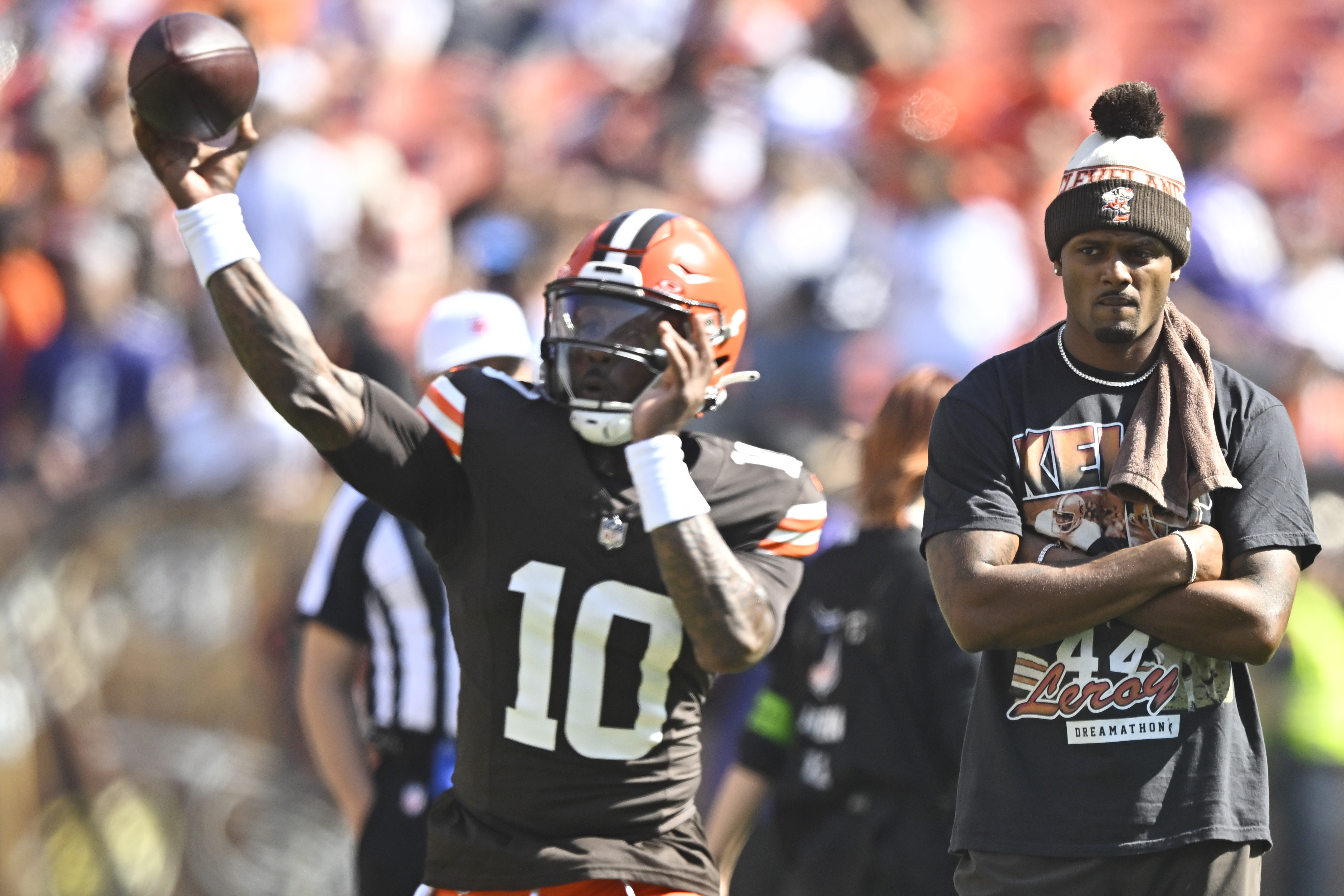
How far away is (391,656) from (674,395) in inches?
66.0

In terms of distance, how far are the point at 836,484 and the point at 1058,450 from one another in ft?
11.3

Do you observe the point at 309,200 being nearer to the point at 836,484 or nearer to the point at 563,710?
the point at 836,484

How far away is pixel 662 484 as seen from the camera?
8.21 ft

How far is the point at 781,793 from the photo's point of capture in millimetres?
3668

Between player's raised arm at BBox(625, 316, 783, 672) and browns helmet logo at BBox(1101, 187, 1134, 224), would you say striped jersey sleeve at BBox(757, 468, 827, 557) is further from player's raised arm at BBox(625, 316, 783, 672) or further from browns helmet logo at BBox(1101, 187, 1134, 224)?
browns helmet logo at BBox(1101, 187, 1134, 224)

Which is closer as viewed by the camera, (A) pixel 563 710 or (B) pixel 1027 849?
(B) pixel 1027 849

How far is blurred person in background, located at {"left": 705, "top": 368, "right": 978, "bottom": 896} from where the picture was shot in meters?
3.39

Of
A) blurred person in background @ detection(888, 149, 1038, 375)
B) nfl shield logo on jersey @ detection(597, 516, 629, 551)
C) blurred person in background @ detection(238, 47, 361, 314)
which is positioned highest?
blurred person in background @ detection(238, 47, 361, 314)

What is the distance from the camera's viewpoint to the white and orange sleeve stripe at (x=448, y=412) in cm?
268

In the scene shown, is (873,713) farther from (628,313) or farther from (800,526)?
(628,313)

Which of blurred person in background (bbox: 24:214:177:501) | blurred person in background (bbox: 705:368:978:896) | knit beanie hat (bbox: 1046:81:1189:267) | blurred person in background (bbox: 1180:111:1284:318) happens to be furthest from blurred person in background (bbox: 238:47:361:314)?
knit beanie hat (bbox: 1046:81:1189:267)

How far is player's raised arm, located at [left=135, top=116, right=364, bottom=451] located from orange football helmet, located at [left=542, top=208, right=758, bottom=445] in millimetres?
404

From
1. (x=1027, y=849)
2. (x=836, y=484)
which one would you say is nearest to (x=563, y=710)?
(x=1027, y=849)

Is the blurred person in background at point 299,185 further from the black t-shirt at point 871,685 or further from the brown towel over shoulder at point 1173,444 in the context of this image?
the brown towel over shoulder at point 1173,444
